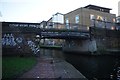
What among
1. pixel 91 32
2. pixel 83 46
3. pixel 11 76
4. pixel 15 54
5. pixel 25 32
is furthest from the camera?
pixel 83 46

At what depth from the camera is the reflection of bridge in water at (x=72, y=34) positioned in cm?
2542

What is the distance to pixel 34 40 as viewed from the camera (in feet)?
85.0

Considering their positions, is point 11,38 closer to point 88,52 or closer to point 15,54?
point 15,54

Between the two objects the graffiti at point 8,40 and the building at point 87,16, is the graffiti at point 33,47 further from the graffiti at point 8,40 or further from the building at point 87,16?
the building at point 87,16

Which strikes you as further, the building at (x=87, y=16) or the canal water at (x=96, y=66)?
the building at (x=87, y=16)

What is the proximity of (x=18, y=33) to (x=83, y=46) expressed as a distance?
18.6 m

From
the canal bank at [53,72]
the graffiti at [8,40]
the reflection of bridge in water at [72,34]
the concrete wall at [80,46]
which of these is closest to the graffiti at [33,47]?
the reflection of bridge in water at [72,34]

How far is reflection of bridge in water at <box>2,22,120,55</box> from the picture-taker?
25.4m

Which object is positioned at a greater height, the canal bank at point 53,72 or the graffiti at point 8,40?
the graffiti at point 8,40

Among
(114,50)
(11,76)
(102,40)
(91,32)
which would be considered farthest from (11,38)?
(114,50)

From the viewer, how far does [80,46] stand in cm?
4166

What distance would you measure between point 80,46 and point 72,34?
7.98 m

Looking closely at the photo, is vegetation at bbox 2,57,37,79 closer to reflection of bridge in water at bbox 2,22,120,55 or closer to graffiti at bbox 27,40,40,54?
Answer: graffiti at bbox 27,40,40,54

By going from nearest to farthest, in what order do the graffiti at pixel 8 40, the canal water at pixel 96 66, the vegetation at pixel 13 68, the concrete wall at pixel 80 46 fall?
the vegetation at pixel 13 68 → the canal water at pixel 96 66 → the graffiti at pixel 8 40 → the concrete wall at pixel 80 46
